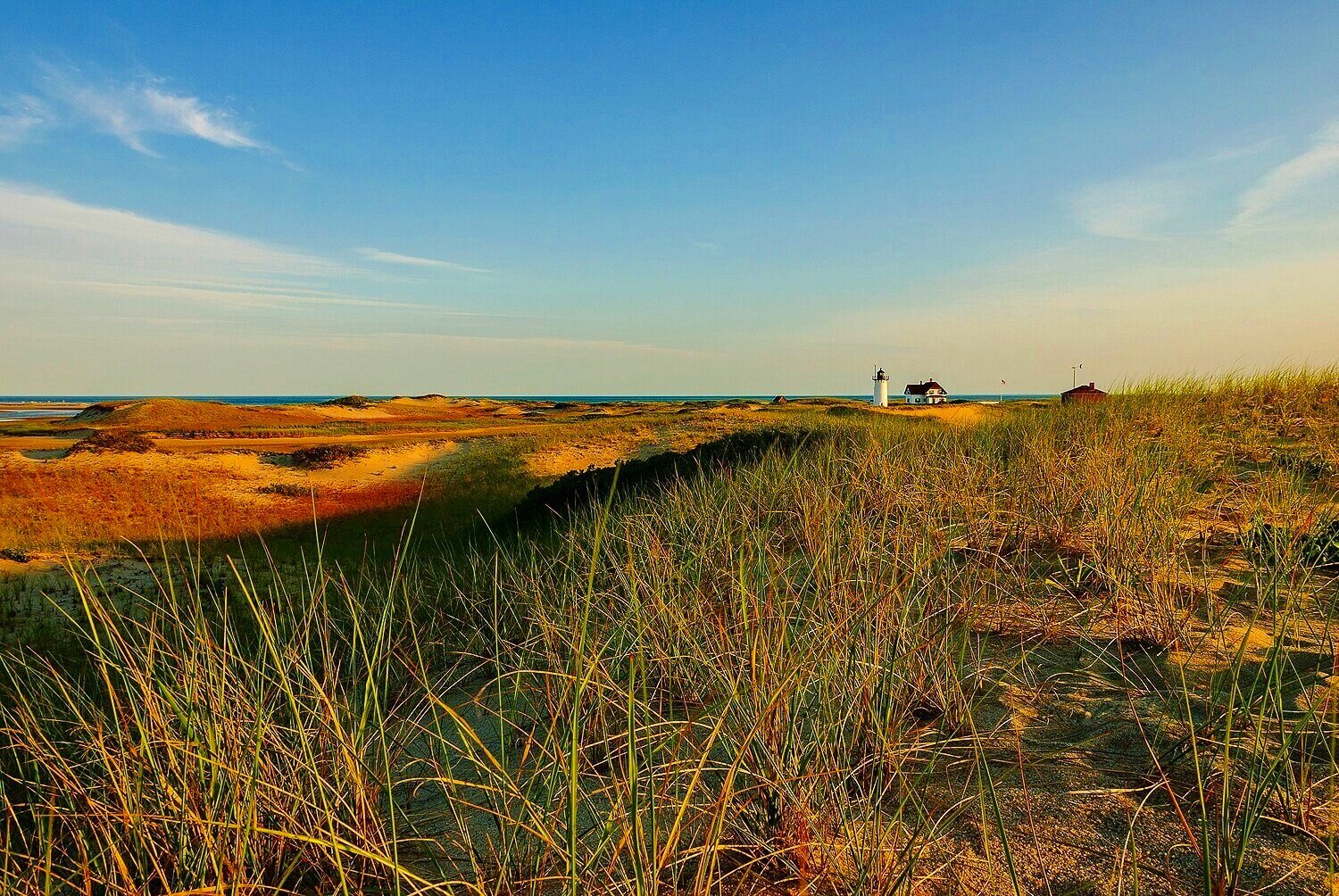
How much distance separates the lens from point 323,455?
23.1 meters

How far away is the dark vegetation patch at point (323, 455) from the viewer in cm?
2211

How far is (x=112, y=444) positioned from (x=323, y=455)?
658 centimetres

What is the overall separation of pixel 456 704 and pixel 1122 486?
4.47m

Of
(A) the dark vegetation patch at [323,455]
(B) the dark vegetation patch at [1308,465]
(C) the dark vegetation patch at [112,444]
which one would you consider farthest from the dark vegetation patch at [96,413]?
(B) the dark vegetation patch at [1308,465]

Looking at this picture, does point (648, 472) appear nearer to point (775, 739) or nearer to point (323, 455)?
point (775, 739)

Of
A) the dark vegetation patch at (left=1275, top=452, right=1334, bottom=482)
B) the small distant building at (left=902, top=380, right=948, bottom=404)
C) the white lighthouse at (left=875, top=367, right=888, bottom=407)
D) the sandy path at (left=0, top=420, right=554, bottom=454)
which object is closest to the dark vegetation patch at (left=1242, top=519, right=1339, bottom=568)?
the dark vegetation patch at (left=1275, top=452, right=1334, bottom=482)

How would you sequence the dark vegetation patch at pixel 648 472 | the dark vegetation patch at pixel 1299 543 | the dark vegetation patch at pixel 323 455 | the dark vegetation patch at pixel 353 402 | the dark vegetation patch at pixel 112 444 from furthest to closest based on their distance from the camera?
the dark vegetation patch at pixel 353 402, the dark vegetation patch at pixel 112 444, the dark vegetation patch at pixel 323 455, the dark vegetation patch at pixel 648 472, the dark vegetation patch at pixel 1299 543

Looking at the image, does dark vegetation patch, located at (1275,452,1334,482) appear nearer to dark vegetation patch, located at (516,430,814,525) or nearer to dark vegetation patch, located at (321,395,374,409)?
dark vegetation patch, located at (516,430,814,525)

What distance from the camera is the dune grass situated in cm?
191

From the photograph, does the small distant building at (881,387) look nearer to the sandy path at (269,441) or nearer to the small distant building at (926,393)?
the small distant building at (926,393)

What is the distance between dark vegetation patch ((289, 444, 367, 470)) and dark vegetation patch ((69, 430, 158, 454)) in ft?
15.2

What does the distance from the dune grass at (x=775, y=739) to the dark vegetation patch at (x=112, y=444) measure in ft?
73.9

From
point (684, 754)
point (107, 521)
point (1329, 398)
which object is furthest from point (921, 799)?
point (107, 521)

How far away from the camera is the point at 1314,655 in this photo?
10.4 feet
